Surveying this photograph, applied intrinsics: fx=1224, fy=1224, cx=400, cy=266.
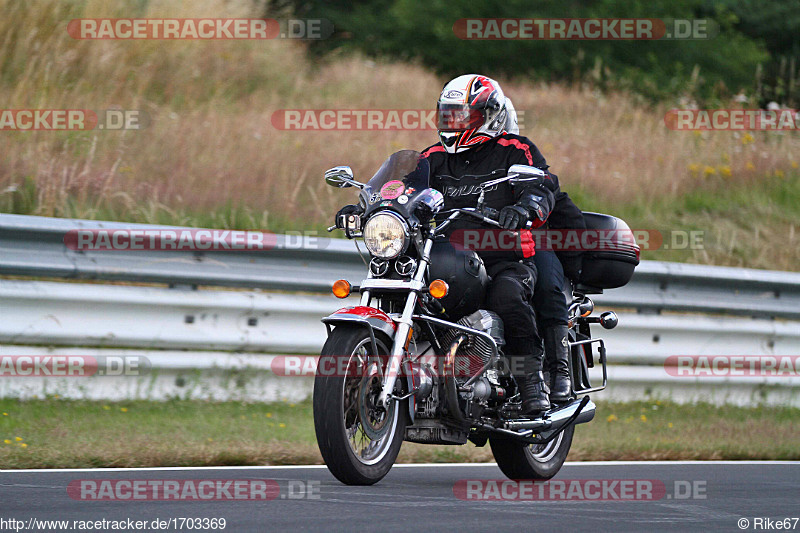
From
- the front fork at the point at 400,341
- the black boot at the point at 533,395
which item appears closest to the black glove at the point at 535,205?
the front fork at the point at 400,341

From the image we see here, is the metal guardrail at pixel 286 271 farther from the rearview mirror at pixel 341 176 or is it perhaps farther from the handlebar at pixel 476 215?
the handlebar at pixel 476 215

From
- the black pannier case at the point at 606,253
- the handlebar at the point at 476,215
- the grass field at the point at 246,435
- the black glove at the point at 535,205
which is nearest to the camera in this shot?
the handlebar at the point at 476,215

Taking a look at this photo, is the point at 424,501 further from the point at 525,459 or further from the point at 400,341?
the point at 525,459

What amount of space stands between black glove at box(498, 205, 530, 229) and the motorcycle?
60mm

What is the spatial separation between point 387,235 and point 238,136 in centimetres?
743

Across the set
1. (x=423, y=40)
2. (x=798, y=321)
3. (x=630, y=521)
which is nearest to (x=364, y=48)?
(x=423, y=40)

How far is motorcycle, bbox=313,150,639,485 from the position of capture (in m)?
5.38

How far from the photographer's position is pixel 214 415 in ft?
26.2

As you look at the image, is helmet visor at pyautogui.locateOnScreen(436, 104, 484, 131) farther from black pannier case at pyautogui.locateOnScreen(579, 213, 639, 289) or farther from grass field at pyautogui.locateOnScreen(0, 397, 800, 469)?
grass field at pyautogui.locateOnScreen(0, 397, 800, 469)

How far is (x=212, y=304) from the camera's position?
325 inches

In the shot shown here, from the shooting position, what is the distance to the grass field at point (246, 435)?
6648 millimetres

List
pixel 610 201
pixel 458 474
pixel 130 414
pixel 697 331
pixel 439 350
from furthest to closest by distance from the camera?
pixel 610 201 < pixel 697 331 < pixel 130 414 < pixel 458 474 < pixel 439 350

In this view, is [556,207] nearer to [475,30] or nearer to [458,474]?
[458,474]

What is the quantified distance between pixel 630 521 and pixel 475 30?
19.8 metres
